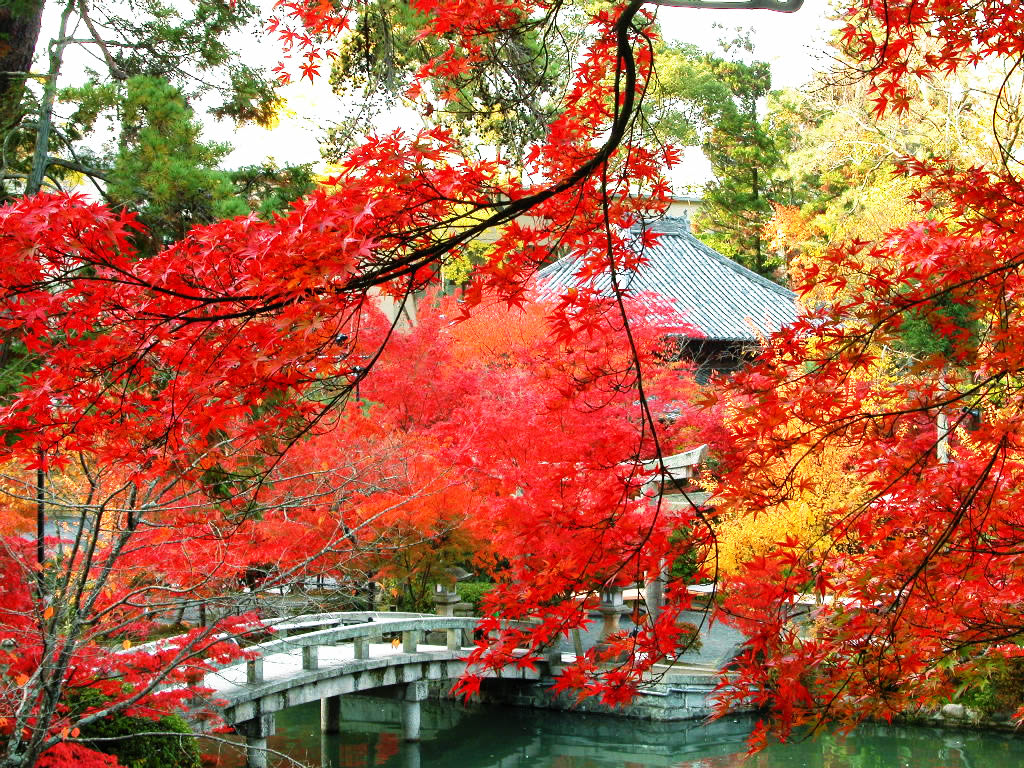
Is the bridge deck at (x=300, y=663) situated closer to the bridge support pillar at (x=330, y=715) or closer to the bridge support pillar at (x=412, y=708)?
the bridge support pillar at (x=412, y=708)

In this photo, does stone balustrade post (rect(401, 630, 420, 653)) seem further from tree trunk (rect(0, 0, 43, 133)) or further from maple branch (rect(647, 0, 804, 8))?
maple branch (rect(647, 0, 804, 8))

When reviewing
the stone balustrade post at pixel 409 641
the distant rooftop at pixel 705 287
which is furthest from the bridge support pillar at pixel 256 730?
the distant rooftop at pixel 705 287

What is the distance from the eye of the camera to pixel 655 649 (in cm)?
356

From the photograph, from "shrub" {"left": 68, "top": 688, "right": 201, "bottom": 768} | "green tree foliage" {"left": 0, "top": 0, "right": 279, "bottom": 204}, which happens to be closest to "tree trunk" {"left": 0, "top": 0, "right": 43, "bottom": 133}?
"green tree foliage" {"left": 0, "top": 0, "right": 279, "bottom": 204}

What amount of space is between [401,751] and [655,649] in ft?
26.5

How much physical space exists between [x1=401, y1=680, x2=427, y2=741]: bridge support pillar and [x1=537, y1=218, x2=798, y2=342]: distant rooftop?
8.17m

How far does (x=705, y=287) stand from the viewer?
1925 cm

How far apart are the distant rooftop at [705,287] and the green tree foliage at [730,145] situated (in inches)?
121

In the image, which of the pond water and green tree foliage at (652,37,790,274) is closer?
the pond water

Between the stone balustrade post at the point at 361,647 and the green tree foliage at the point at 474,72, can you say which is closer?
the green tree foliage at the point at 474,72

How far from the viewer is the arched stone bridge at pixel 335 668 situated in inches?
363

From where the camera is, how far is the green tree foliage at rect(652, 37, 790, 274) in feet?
76.0

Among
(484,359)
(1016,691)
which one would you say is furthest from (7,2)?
(1016,691)

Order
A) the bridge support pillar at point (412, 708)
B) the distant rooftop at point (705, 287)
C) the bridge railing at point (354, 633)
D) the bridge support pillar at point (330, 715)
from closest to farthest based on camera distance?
the bridge railing at point (354, 633) → the bridge support pillar at point (412, 708) → the bridge support pillar at point (330, 715) → the distant rooftop at point (705, 287)
